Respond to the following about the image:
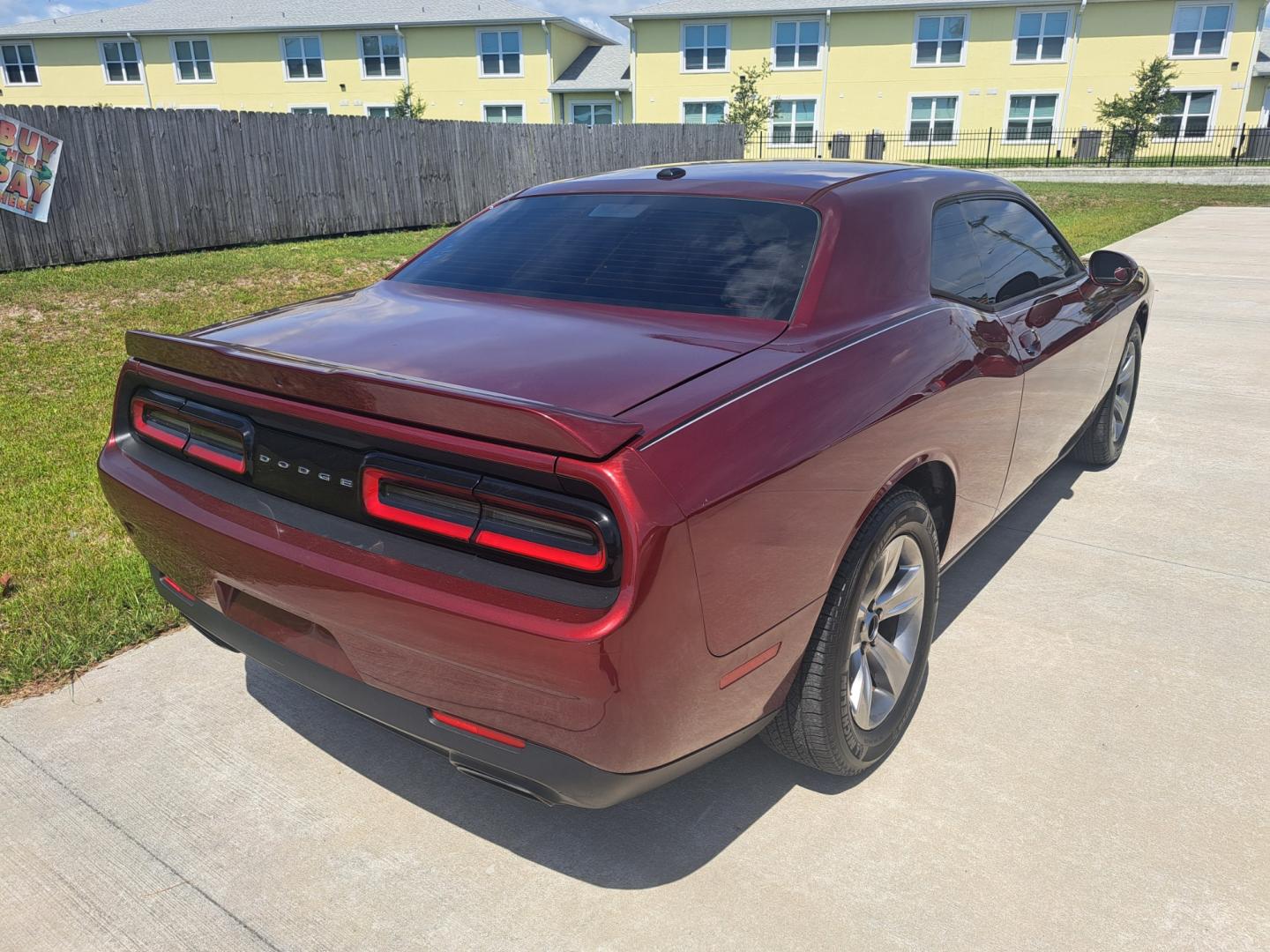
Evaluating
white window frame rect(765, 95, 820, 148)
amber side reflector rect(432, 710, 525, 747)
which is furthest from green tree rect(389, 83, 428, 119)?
amber side reflector rect(432, 710, 525, 747)

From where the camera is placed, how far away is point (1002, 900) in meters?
2.30

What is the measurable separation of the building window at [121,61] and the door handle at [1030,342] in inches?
1856

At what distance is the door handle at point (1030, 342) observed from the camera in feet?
11.3

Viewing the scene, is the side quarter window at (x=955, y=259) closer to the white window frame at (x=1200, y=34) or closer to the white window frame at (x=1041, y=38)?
the white window frame at (x=1041, y=38)

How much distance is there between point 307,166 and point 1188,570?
46.0ft

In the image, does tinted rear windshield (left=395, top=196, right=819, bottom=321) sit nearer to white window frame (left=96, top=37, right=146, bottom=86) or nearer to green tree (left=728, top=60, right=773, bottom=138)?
green tree (left=728, top=60, right=773, bottom=138)

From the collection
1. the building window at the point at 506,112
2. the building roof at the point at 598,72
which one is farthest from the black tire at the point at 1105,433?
A: the building window at the point at 506,112

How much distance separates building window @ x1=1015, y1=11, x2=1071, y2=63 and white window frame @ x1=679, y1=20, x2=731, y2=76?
10.6m

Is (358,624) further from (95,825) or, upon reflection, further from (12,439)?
(12,439)

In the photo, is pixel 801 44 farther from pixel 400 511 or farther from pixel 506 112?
pixel 400 511

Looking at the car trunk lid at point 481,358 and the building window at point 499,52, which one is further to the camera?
the building window at point 499,52

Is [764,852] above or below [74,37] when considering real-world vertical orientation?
below

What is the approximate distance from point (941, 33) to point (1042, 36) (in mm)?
3527

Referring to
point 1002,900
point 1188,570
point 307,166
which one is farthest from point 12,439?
point 307,166
